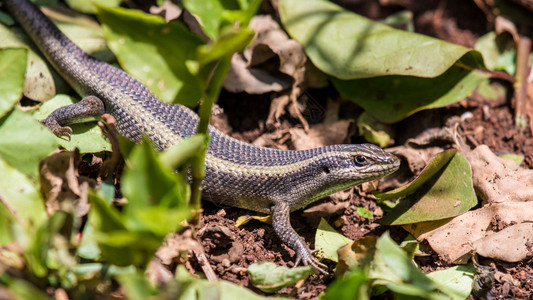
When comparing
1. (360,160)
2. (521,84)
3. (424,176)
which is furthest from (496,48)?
(360,160)

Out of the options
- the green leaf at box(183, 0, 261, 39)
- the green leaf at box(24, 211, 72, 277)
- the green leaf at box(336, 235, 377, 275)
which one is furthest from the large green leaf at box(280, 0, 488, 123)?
the green leaf at box(24, 211, 72, 277)

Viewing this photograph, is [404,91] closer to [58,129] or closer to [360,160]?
[360,160]

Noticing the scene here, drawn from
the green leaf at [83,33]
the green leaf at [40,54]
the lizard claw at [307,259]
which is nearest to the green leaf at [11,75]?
the green leaf at [40,54]

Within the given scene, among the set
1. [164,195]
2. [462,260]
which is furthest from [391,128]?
Result: [164,195]

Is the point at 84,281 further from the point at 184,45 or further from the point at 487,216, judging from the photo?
the point at 487,216

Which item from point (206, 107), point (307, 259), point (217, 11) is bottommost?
point (307, 259)

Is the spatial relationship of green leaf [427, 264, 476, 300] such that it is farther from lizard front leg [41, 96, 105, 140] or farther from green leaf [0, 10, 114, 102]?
green leaf [0, 10, 114, 102]
